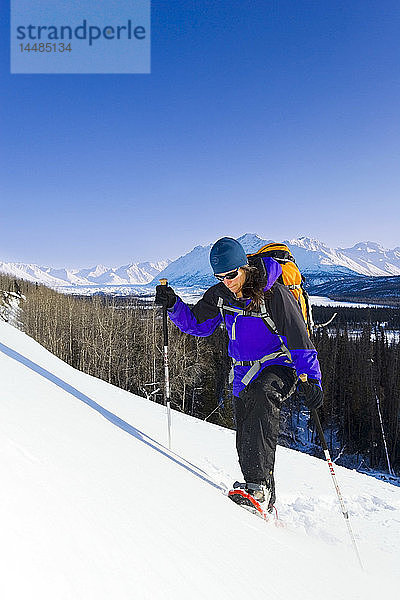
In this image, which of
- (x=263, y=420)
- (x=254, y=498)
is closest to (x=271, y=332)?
(x=263, y=420)

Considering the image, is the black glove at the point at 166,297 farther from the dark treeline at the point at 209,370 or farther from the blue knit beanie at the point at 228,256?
the dark treeline at the point at 209,370

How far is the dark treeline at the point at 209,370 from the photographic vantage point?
4138 centimetres

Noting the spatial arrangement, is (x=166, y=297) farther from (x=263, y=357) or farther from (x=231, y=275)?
(x=263, y=357)

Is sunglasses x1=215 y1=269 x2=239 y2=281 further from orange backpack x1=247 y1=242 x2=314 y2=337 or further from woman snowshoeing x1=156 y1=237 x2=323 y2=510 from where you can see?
orange backpack x1=247 y1=242 x2=314 y2=337

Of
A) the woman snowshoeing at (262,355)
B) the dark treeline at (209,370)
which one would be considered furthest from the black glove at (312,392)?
the dark treeline at (209,370)

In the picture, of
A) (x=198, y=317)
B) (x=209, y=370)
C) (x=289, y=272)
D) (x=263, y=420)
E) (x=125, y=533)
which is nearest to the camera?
(x=125, y=533)

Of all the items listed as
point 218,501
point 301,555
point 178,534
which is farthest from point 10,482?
point 301,555

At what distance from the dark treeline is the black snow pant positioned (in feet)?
108

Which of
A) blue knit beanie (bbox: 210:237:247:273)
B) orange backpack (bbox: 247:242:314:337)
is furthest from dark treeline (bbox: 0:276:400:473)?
blue knit beanie (bbox: 210:237:247:273)

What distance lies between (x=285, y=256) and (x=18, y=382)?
260 centimetres

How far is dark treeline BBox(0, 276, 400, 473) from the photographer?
136 ft

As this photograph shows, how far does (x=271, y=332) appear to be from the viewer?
12.4 ft

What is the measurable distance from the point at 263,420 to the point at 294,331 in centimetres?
79

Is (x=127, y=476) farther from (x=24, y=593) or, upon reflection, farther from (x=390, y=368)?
(x=390, y=368)
